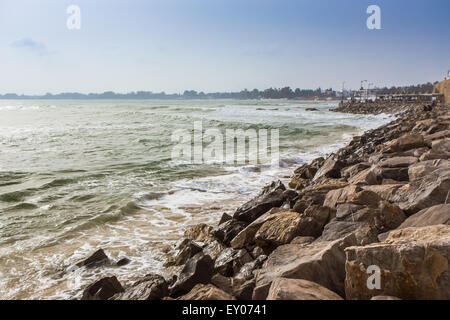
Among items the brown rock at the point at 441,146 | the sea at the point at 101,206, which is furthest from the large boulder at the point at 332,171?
the brown rock at the point at 441,146

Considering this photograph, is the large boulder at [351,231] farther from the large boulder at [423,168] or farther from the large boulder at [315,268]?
the large boulder at [423,168]

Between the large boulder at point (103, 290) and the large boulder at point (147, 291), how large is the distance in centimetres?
20

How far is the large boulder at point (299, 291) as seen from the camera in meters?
2.20

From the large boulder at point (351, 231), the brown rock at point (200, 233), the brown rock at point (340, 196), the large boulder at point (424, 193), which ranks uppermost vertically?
the large boulder at point (424, 193)

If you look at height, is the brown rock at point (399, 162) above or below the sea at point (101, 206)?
above

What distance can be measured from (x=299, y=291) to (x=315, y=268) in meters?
0.40

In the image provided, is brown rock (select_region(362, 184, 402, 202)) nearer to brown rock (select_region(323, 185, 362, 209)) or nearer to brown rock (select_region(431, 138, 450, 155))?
brown rock (select_region(323, 185, 362, 209))

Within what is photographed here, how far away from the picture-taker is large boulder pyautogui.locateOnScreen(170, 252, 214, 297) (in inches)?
121

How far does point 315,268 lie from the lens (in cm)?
257

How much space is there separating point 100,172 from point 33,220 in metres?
4.02

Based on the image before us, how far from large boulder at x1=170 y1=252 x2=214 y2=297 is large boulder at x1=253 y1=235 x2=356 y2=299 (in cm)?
70

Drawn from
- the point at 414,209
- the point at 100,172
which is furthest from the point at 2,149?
the point at 414,209
